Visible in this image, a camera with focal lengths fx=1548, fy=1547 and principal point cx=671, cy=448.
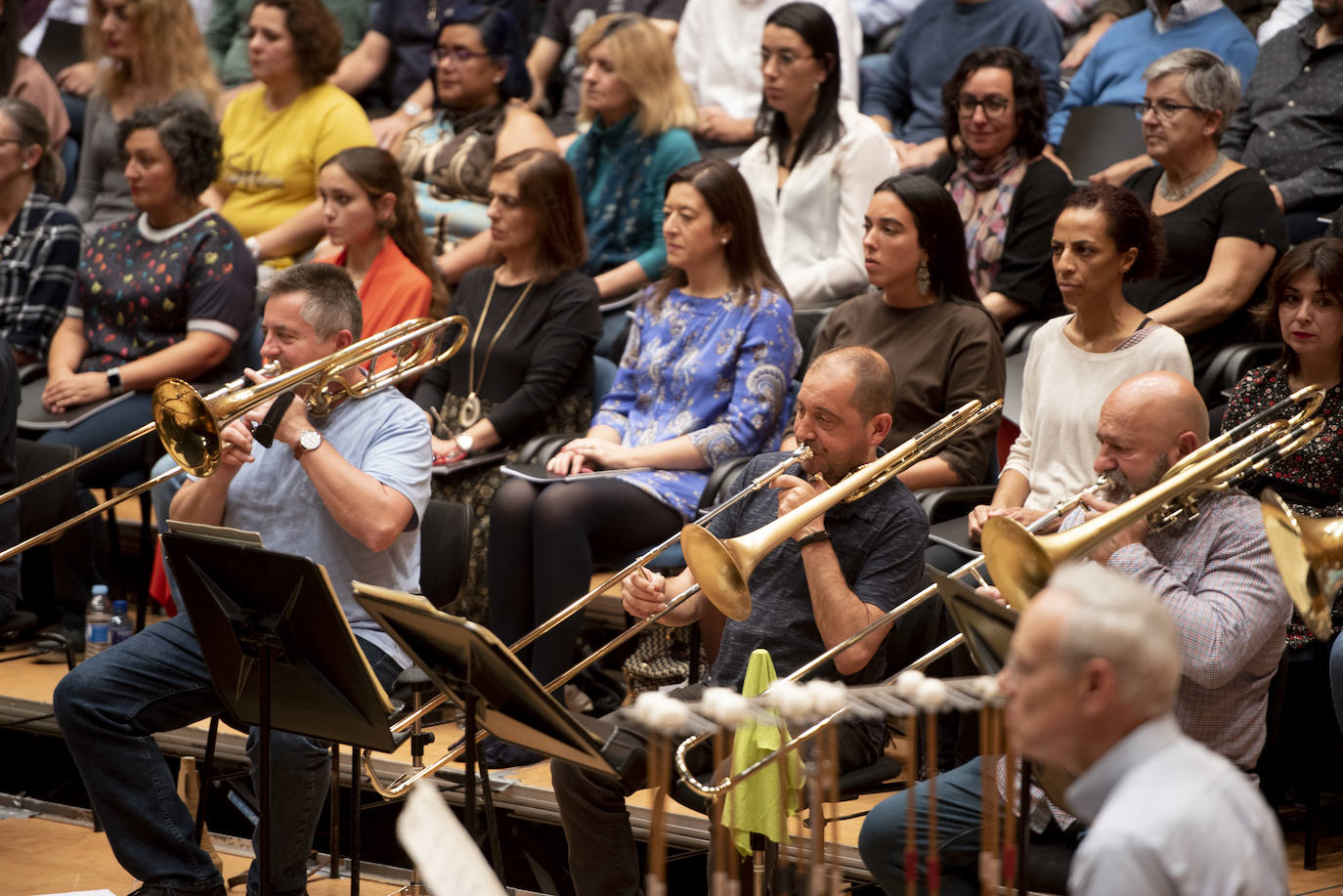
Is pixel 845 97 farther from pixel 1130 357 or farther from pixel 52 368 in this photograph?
pixel 52 368

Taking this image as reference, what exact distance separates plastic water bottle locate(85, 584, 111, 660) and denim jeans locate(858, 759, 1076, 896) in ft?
8.40

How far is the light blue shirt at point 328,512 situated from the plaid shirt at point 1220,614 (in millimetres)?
1432

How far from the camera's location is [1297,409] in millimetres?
3344

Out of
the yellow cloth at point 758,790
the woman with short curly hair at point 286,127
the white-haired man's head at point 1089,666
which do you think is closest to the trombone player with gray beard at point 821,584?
the yellow cloth at point 758,790

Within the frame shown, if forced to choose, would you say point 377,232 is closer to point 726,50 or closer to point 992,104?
point 726,50

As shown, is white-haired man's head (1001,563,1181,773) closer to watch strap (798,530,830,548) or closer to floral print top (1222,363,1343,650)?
watch strap (798,530,830,548)

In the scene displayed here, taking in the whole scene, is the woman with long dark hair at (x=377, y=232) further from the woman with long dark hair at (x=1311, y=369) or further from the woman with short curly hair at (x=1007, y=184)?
the woman with long dark hair at (x=1311, y=369)

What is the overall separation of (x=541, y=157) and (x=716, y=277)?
0.67 metres

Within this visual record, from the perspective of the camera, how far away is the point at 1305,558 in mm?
2537

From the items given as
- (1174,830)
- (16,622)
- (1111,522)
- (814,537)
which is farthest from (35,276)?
(1174,830)

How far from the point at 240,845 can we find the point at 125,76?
3423 millimetres

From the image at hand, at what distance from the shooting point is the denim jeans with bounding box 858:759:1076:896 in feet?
9.07

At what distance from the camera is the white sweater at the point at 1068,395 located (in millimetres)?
3531

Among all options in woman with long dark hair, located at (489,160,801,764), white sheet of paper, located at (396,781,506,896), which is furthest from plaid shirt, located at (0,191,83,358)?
white sheet of paper, located at (396,781,506,896)
